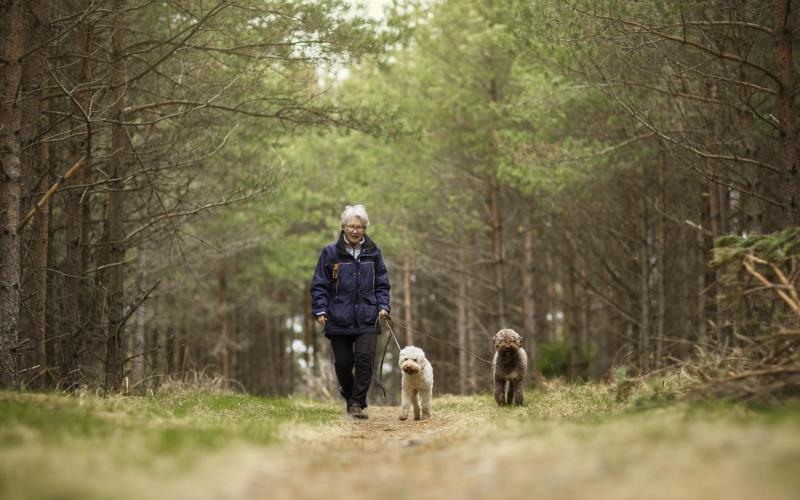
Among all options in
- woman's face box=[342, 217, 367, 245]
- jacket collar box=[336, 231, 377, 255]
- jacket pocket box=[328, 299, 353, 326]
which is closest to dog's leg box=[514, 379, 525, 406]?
jacket pocket box=[328, 299, 353, 326]

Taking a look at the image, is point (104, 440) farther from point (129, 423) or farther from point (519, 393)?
point (519, 393)

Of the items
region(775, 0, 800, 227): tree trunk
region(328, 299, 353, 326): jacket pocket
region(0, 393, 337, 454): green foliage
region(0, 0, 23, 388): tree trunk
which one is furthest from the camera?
region(328, 299, 353, 326): jacket pocket

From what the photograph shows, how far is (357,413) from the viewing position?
863 centimetres

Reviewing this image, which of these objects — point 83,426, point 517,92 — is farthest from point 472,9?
point 83,426

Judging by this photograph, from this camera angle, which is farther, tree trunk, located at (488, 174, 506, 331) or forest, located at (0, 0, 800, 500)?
tree trunk, located at (488, 174, 506, 331)

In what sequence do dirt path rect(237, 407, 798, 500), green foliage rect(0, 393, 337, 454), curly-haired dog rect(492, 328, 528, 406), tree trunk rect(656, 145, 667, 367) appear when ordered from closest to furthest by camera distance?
dirt path rect(237, 407, 798, 500) < green foliage rect(0, 393, 337, 454) < curly-haired dog rect(492, 328, 528, 406) < tree trunk rect(656, 145, 667, 367)

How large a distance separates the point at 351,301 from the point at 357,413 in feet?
4.56

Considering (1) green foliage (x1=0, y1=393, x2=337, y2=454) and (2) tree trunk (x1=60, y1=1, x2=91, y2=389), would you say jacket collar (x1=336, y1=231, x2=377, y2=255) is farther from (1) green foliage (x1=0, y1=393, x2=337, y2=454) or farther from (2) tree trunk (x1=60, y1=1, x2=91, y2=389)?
(2) tree trunk (x1=60, y1=1, x2=91, y2=389)

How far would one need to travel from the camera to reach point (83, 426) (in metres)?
4.75

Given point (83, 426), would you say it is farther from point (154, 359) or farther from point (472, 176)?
point (472, 176)

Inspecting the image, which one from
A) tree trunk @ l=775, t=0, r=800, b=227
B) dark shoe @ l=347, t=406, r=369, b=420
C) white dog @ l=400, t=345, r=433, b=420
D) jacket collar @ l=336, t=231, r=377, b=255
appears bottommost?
dark shoe @ l=347, t=406, r=369, b=420

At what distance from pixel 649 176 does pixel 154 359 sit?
1071cm

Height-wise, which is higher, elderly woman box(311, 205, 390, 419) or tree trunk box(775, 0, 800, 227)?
tree trunk box(775, 0, 800, 227)

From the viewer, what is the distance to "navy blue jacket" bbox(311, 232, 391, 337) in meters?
8.48
